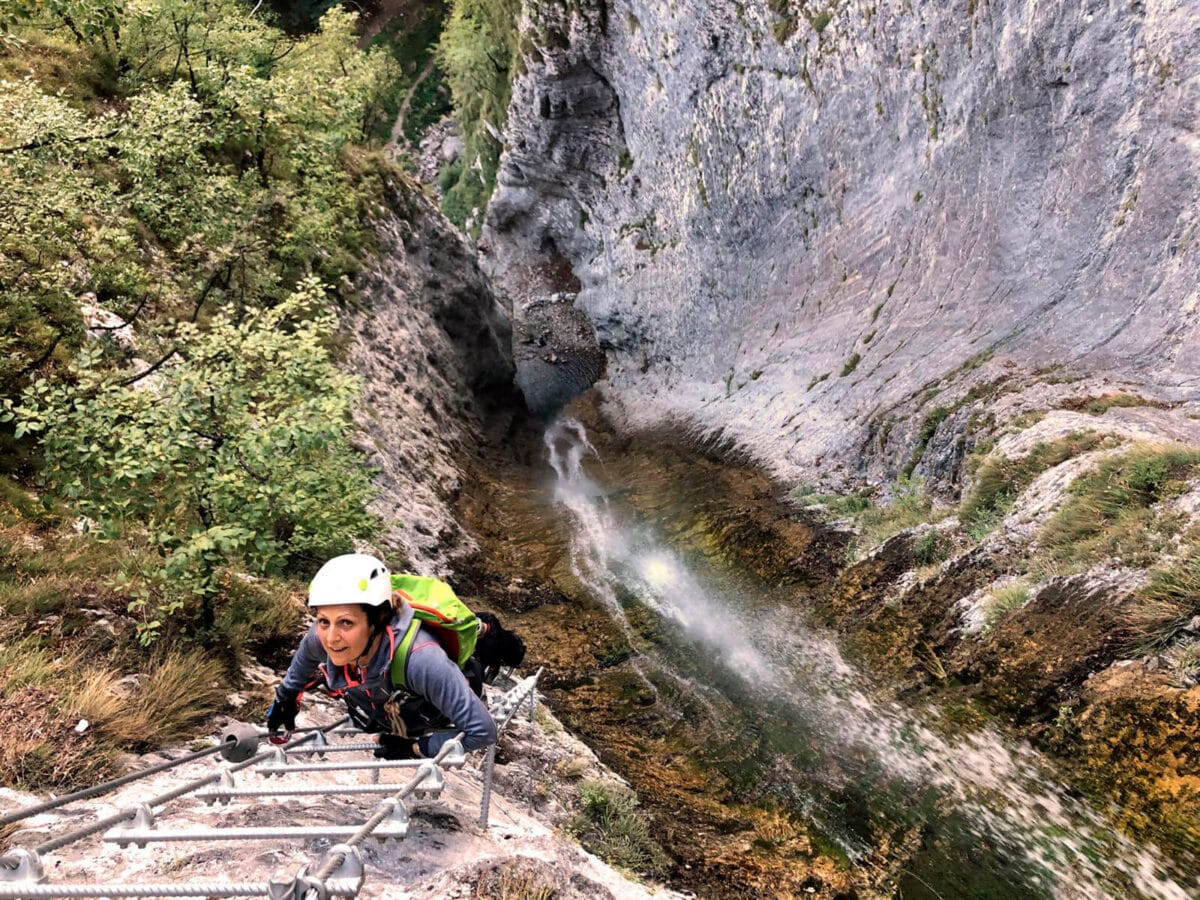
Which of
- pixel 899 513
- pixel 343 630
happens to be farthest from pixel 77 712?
pixel 899 513

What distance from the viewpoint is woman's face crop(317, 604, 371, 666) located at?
4332mm

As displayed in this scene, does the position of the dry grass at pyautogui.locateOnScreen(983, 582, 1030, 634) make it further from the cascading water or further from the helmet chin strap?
the helmet chin strap

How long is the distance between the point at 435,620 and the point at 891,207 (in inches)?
803

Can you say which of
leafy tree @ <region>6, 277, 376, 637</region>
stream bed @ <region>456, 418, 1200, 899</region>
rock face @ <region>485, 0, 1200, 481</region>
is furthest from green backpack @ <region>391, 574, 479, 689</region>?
rock face @ <region>485, 0, 1200, 481</region>

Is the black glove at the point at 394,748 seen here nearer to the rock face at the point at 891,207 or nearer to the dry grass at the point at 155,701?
the dry grass at the point at 155,701

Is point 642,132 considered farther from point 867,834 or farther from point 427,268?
point 867,834

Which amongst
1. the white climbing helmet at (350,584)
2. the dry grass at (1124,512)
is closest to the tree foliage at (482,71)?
the dry grass at (1124,512)

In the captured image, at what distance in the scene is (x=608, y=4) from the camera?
34469 mm

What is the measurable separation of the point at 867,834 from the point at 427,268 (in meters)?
24.2

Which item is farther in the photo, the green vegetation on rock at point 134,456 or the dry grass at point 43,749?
the green vegetation on rock at point 134,456

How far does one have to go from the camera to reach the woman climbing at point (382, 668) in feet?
14.3

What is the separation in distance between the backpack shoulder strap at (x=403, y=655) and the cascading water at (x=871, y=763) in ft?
21.3

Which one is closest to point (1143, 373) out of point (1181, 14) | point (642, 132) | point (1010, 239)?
point (1010, 239)

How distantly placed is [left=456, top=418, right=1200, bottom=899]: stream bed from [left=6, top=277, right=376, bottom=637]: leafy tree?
581 cm
